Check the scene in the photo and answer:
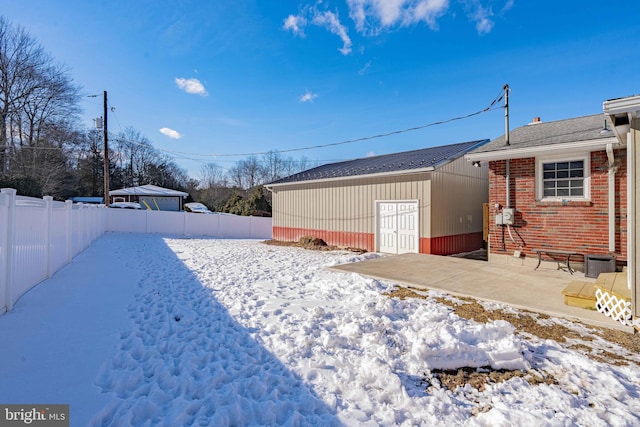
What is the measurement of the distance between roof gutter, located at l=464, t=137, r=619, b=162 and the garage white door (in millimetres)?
2690

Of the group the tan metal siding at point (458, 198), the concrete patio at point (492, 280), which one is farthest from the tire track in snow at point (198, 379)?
the tan metal siding at point (458, 198)

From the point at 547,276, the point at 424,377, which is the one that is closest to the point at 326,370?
the point at 424,377

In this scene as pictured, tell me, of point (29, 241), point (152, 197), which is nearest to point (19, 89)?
A: point (152, 197)

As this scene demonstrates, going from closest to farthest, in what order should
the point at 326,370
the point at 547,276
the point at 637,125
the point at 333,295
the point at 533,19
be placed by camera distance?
the point at 326,370
the point at 637,125
the point at 333,295
the point at 547,276
the point at 533,19

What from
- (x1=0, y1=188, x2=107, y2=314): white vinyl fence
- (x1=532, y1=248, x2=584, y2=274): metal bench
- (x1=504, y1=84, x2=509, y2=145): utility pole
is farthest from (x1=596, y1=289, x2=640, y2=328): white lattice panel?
(x1=0, y1=188, x2=107, y2=314): white vinyl fence

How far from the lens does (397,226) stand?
1140 centimetres

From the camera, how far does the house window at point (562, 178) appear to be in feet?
24.7

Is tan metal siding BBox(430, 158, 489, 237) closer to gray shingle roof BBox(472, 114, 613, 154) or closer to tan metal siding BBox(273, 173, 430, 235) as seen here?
tan metal siding BBox(273, 173, 430, 235)

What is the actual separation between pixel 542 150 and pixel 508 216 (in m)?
1.87

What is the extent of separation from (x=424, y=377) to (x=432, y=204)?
819cm

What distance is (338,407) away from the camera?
8.17 feet

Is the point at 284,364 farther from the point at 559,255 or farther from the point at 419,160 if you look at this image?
the point at 419,160

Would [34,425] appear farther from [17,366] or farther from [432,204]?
[432,204]

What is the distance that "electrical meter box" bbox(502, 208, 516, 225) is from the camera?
850cm
